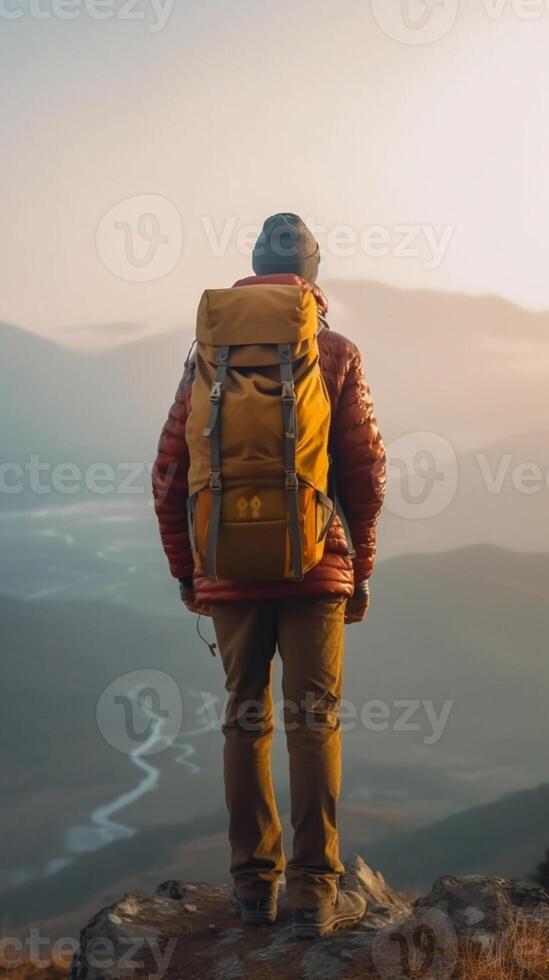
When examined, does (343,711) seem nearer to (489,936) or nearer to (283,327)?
(489,936)

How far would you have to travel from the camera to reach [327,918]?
4.33 metres

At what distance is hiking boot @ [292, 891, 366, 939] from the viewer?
4.27 meters

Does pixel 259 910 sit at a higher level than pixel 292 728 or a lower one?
lower

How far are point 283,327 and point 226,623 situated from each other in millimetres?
1174

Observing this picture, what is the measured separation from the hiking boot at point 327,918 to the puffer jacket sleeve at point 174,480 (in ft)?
4.96

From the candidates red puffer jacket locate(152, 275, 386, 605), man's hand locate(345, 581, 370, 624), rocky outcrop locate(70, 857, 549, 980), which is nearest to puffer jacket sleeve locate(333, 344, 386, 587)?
red puffer jacket locate(152, 275, 386, 605)

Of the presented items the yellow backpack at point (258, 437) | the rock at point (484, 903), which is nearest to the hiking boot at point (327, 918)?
the rock at point (484, 903)

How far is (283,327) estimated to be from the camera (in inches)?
155

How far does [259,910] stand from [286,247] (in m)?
2.74

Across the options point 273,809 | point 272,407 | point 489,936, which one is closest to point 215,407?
point 272,407

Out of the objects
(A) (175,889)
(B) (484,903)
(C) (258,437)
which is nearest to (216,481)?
(C) (258,437)

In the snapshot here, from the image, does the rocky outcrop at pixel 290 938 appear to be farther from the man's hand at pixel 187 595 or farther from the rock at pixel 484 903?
the man's hand at pixel 187 595

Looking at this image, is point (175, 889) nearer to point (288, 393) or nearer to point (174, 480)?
point (174, 480)

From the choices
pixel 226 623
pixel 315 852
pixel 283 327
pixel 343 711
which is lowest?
pixel 315 852
